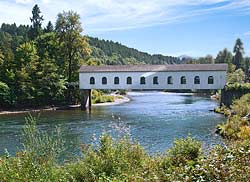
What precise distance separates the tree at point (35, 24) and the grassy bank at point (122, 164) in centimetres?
5034

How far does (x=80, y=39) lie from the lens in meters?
49.1

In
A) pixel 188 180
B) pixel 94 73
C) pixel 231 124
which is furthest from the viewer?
pixel 94 73

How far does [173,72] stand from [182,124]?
1392 centimetres

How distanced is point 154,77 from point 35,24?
24872 millimetres

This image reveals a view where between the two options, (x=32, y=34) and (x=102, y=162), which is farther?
(x=32, y=34)

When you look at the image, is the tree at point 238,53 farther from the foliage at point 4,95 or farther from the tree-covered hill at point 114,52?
the foliage at point 4,95

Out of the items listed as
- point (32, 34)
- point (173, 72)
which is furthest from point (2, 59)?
point (173, 72)

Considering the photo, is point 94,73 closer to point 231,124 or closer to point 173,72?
point 173,72

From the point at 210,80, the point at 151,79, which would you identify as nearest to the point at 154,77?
the point at 151,79

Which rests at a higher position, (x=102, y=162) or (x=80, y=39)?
(x=80, y=39)

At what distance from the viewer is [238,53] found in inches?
3750

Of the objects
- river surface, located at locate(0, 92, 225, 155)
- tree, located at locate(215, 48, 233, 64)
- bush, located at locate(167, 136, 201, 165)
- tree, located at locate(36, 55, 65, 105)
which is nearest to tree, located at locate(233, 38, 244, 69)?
tree, located at locate(215, 48, 233, 64)

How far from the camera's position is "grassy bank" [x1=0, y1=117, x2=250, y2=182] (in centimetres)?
608

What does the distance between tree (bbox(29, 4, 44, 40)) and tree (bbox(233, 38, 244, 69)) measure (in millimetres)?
48274
